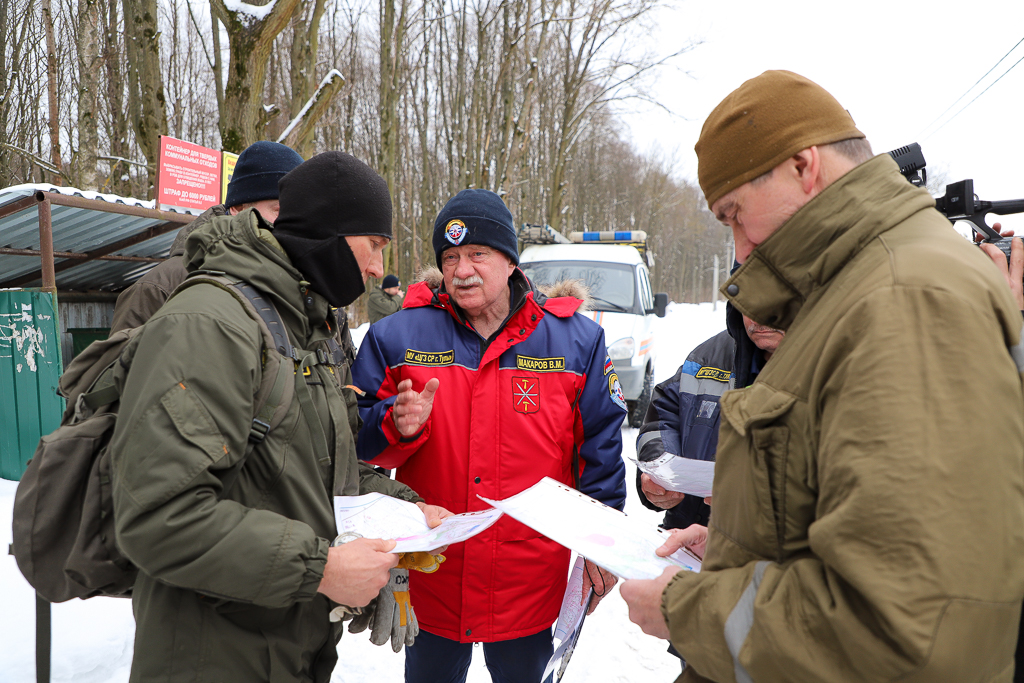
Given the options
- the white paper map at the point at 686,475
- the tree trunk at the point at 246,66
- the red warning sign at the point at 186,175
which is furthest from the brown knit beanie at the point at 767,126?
the tree trunk at the point at 246,66

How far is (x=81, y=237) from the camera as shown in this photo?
6.26 m

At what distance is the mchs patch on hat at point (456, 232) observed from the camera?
254 centimetres

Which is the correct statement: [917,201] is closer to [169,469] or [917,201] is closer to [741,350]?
[741,350]

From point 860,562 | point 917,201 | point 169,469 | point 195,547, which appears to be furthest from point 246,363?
point 917,201

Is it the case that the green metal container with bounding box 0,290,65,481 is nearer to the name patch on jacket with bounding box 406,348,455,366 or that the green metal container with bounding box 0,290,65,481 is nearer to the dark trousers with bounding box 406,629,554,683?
the name patch on jacket with bounding box 406,348,455,366

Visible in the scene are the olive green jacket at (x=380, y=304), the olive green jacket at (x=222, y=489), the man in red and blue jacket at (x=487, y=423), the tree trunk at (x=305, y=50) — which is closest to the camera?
the olive green jacket at (x=222, y=489)

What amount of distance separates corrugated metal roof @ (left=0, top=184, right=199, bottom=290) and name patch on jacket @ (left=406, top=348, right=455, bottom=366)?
4.16m

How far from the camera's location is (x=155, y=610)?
1429 millimetres

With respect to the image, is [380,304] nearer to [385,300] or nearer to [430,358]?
[385,300]

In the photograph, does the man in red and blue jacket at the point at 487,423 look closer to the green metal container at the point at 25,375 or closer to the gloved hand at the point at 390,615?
the gloved hand at the point at 390,615

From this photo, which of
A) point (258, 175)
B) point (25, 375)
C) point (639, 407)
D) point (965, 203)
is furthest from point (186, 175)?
point (965, 203)

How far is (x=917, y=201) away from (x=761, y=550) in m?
0.68

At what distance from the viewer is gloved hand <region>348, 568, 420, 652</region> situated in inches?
72.4

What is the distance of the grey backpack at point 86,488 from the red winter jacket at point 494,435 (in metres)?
0.93
